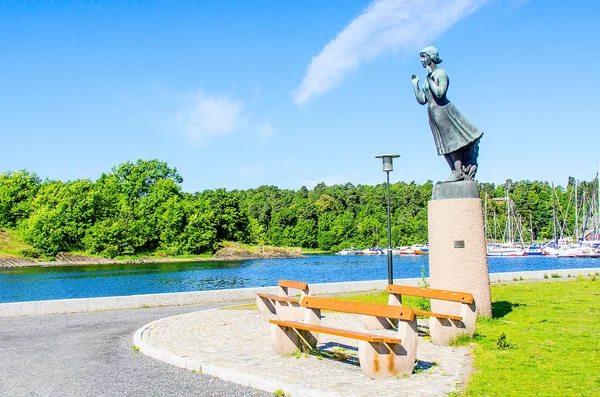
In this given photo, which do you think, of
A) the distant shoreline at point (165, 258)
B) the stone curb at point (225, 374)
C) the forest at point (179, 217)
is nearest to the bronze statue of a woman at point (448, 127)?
the stone curb at point (225, 374)

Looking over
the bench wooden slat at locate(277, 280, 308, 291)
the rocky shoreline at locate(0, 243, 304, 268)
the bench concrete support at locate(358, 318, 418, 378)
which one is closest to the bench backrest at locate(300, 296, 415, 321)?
the bench concrete support at locate(358, 318, 418, 378)

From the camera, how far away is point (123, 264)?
2660 inches

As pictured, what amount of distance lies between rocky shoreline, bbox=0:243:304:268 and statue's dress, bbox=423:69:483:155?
64064 millimetres

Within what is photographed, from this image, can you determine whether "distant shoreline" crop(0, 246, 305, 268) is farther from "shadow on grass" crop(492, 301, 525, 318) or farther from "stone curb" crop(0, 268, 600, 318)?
"shadow on grass" crop(492, 301, 525, 318)

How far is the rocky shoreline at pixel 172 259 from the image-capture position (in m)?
64.7

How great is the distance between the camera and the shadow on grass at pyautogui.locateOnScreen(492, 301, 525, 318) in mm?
10586

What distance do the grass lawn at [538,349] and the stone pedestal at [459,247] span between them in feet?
2.02

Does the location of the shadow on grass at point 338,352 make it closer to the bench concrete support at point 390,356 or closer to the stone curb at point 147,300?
the bench concrete support at point 390,356

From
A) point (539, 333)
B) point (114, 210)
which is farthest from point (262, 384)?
point (114, 210)

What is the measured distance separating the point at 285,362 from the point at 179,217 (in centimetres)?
7211

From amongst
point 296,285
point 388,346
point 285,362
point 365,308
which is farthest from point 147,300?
point 388,346

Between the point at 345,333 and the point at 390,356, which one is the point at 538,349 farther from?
the point at 345,333

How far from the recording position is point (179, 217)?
253ft

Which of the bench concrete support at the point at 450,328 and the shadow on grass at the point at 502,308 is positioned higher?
the bench concrete support at the point at 450,328
